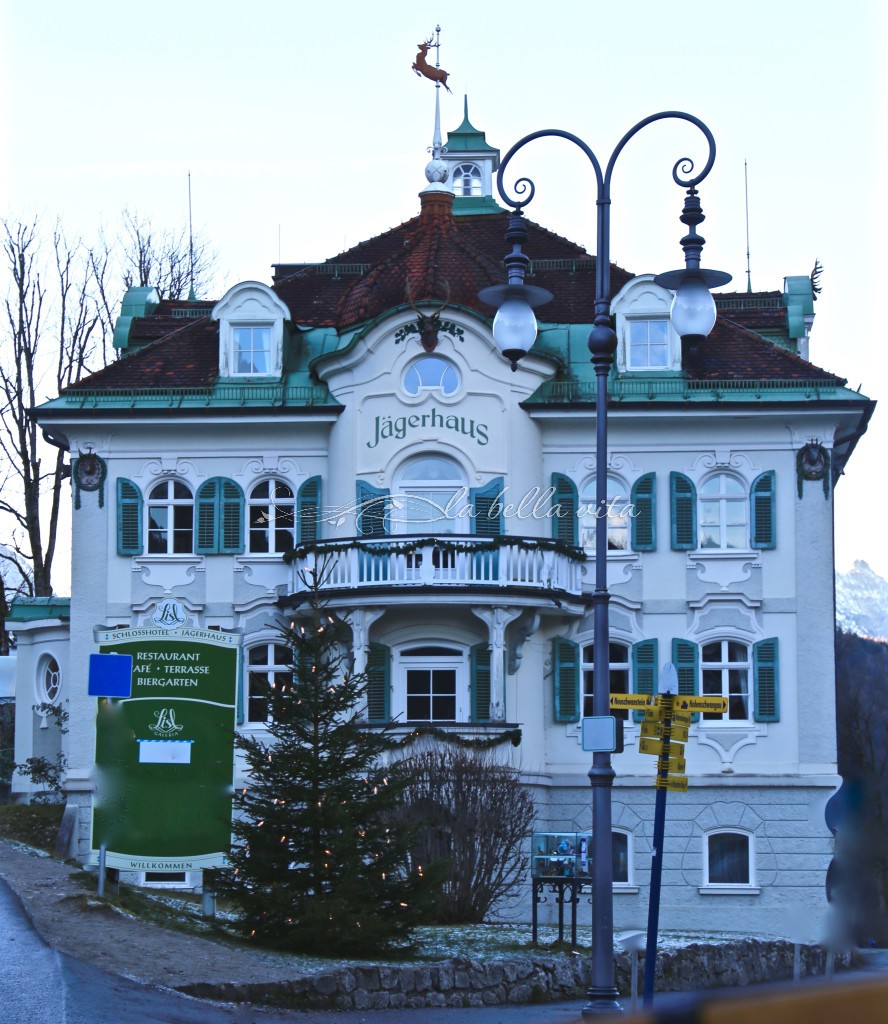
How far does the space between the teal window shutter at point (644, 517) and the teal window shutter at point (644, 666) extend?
1904mm

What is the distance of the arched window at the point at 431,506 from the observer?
3291cm

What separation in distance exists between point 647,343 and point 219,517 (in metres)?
9.23

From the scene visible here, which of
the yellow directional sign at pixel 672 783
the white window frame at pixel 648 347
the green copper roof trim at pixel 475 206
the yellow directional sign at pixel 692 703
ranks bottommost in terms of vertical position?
the yellow directional sign at pixel 672 783

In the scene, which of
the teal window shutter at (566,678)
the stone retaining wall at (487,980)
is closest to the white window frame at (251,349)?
the teal window shutter at (566,678)

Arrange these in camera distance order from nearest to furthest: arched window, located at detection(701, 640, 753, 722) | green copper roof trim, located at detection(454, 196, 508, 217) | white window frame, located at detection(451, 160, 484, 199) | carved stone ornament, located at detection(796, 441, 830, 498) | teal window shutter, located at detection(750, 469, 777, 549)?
arched window, located at detection(701, 640, 753, 722), teal window shutter, located at detection(750, 469, 777, 549), carved stone ornament, located at detection(796, 441, 830, 498), green copper roof trim, located at detection(454, 196, 508, 217), white window frame, located at detection(451, 160, 484, 199)

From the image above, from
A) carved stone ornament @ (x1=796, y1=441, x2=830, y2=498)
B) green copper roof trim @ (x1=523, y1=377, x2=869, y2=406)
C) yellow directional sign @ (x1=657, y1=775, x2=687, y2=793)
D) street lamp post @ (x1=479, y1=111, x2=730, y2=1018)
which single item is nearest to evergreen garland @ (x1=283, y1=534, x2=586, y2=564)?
green copper roof trim @ (x1=523, y1=377, x2=869, y2=406)

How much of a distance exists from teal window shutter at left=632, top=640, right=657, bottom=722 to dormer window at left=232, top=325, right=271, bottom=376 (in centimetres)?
930

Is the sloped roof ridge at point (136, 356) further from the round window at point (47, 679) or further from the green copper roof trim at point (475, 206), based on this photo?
the green copper roof trim at point (475, 206)

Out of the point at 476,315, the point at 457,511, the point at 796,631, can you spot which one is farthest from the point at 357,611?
the point at 796,631

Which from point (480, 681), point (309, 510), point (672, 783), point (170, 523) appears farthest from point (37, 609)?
point (672, 783)

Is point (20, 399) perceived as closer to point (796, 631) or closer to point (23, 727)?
point (23, 727)

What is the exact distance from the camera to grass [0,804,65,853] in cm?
3155

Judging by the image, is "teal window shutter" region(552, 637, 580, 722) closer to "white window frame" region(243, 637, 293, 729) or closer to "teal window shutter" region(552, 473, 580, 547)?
"teal window shutter" region(552, 473, 580, 547)

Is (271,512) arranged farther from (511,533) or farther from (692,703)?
(692,703)
